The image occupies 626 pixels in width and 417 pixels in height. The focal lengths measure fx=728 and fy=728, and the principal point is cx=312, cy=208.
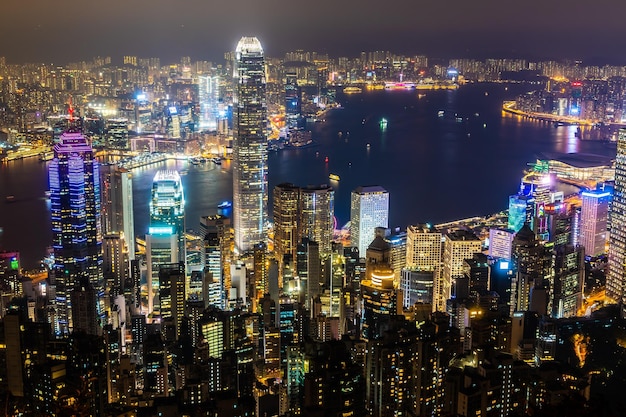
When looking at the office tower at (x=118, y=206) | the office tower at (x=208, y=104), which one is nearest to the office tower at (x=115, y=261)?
the office tower at (x=118, y=206)

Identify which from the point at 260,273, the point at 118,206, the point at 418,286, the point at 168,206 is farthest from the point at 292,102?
the point at 418,286

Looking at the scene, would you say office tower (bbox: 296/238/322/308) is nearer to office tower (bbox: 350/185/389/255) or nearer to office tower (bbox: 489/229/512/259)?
office tower (bbox: 350/185/389/255)

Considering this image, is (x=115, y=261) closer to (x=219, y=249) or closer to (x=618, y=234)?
(x=219, y=249)

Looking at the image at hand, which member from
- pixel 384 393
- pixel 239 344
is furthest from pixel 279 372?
pixel 384 393

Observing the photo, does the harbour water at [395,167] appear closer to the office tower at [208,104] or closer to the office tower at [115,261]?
the office tower at [115,261]

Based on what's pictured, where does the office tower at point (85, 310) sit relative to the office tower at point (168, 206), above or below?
below

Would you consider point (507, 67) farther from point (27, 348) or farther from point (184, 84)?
point (27, 348)
